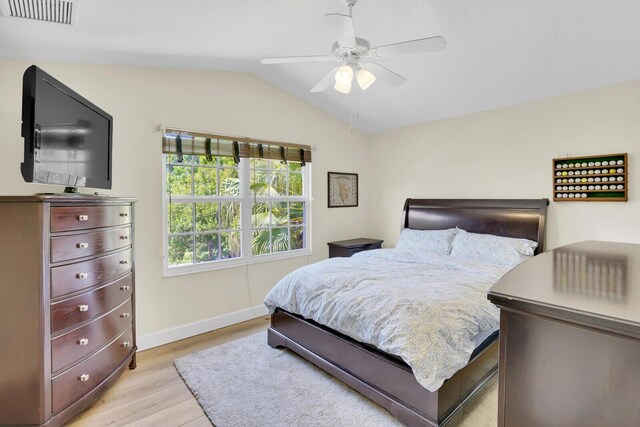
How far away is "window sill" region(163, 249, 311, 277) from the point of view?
3.10m

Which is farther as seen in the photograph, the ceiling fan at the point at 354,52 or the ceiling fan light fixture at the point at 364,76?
the ceiling fan light fixture at the point at 364,76

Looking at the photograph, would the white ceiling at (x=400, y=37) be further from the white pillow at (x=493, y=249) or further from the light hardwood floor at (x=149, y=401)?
the light hardwood floor at (x=149, y=401)

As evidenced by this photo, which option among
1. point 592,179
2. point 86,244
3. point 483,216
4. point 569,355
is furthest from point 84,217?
point 592,179

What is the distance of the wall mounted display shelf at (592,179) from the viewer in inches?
107

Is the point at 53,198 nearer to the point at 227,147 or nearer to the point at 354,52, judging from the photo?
the point at 227,147

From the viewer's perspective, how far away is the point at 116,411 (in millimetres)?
2039

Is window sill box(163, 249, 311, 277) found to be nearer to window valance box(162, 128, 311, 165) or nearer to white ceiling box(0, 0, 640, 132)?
window valance box(162, 128, 311, 165)

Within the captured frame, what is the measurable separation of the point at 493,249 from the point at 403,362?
1830mm

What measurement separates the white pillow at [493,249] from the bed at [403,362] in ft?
0.61

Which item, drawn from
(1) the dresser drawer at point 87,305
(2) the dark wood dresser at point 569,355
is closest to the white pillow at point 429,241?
(2) the dark wood dresser at point 569,355

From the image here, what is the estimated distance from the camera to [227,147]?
11.1 feet

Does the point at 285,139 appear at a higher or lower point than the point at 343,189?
higher

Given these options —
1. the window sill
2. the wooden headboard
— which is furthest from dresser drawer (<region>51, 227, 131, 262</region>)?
the wooden headboard

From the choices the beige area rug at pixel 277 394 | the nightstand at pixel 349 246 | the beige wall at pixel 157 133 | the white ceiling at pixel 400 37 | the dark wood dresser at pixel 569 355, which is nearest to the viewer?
the dark wood dresser at pixel 569 355
